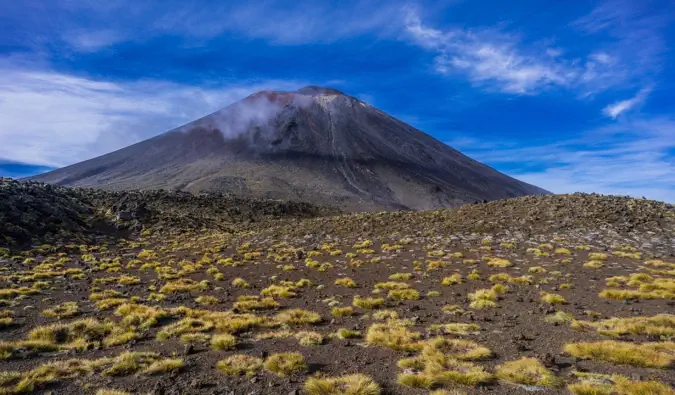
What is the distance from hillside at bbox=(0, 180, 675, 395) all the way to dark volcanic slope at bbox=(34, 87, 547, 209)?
242 ft

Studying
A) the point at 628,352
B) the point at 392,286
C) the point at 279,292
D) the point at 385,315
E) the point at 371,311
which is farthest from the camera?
the point at 392,286

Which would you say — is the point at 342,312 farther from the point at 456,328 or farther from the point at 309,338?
the point at 456,328

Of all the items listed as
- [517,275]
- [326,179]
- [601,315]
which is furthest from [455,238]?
[326,179]

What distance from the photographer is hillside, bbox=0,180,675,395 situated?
714cm

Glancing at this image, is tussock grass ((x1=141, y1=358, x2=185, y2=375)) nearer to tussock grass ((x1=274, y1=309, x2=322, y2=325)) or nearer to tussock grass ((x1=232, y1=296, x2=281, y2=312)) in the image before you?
tussock grass ((x1=274, y1=309, x2=322, y2=325))

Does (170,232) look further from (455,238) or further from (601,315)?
(601,315)

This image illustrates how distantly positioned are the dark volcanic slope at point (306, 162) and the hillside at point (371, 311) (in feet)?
242

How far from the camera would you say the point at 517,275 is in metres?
17.6

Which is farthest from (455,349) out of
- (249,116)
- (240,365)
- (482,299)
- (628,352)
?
(249,116)

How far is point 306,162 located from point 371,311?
12856 cm

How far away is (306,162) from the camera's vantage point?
140m

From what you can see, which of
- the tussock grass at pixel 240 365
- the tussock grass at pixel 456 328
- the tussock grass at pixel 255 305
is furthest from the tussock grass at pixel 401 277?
the tussock grass at pixel 240 365

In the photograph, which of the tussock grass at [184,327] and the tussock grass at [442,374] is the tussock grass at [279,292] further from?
the tussock grass at [442,374]

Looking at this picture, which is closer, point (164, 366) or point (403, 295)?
point (164, 366)
